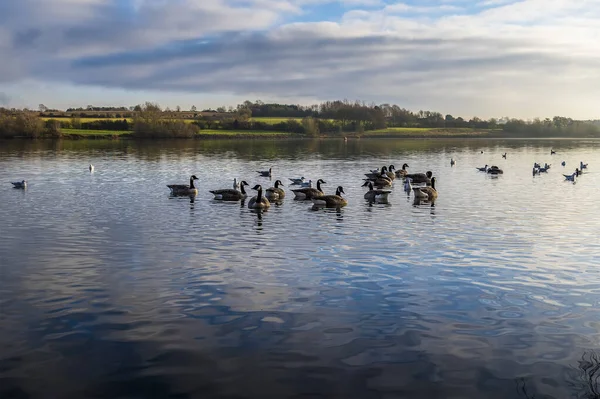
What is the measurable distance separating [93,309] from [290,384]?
535cm

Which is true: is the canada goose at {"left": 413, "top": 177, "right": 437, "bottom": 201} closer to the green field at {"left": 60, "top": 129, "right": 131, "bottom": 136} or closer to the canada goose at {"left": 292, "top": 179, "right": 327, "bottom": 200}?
the canada goose at {"left": 292, "top": 179, "right": 327, "bottom": 200}

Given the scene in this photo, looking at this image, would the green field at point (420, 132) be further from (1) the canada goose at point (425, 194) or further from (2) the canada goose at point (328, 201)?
(2) the canada goose at point (328, 201)

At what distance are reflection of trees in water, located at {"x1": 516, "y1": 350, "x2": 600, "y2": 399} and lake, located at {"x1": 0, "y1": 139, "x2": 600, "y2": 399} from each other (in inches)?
1.3

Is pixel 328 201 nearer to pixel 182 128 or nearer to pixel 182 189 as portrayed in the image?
pixel 182 189

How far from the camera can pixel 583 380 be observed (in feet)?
29.7

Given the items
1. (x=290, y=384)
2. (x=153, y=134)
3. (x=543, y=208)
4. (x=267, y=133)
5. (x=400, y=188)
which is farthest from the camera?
(x=267, y=133)

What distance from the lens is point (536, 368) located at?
9484 millimetres

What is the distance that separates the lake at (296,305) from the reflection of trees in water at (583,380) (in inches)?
1.3

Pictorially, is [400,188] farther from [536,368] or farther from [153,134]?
[153,134]

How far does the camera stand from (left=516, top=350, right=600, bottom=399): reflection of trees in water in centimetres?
860

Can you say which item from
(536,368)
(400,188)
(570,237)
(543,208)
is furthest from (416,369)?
(400,188)

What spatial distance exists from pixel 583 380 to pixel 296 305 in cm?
577

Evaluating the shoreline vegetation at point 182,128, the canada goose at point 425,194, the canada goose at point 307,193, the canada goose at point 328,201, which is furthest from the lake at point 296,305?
the shoreline vegetation at point 182,128

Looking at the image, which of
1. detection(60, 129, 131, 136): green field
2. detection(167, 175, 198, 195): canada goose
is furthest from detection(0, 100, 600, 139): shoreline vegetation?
detection(167, 175, 198, 195): canada goose
